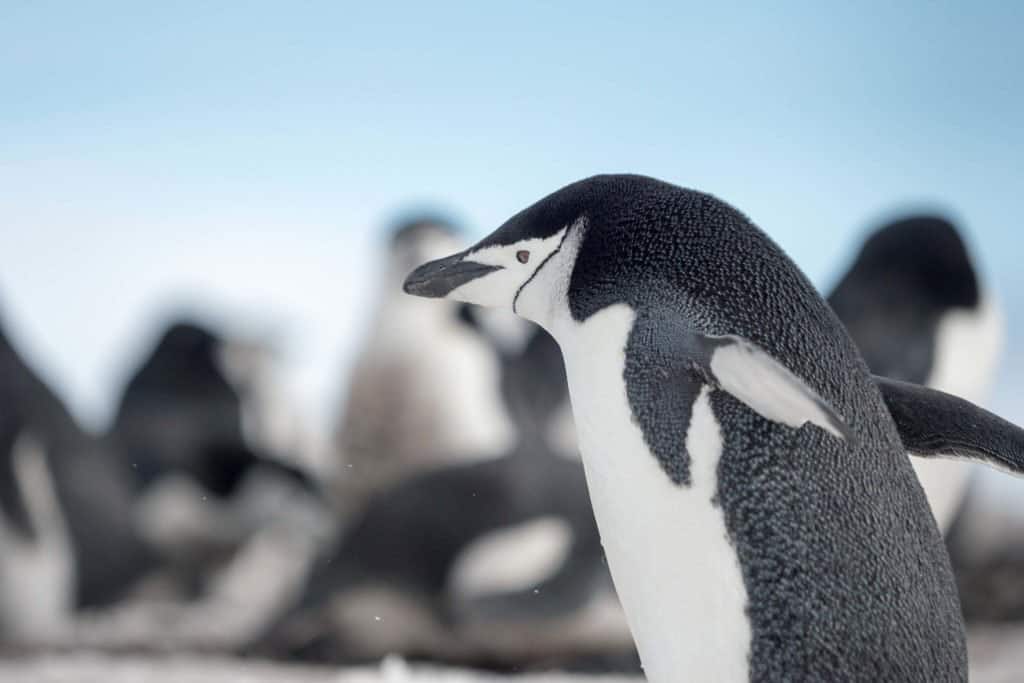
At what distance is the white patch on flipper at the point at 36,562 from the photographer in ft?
9.61

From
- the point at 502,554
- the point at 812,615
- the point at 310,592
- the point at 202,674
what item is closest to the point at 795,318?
the point at 812,615

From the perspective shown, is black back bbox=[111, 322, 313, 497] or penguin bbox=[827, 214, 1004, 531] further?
black back bbox=[111, 322, 313, 497]

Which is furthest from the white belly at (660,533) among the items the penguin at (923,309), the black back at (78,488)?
the black back at (78,488)

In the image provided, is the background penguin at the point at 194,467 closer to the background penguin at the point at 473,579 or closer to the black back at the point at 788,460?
the background penguin at the point at 473,579

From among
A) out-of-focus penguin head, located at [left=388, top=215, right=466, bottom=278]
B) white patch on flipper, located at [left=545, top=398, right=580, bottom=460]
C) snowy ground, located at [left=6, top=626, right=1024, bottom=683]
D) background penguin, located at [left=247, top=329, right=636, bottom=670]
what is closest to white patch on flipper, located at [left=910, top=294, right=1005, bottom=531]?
snowy ground, located at [left=6, top=626, right=1024, bottom=683]

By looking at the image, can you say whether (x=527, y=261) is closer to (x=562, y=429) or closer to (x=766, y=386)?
(x=766, y=386)

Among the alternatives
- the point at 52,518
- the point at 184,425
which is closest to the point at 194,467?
the point at 184,425

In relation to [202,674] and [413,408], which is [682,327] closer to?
[202,674]

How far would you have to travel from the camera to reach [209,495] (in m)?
3.70

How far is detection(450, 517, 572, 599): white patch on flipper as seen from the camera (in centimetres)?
249

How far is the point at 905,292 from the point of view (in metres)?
2.46

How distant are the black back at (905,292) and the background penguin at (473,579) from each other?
2.09ft

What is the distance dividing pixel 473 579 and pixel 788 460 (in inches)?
68.3

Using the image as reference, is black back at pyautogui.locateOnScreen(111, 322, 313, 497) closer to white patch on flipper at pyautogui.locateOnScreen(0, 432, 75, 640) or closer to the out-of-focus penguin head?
white patch on flipper at pyautogui.locateOnScreen(0, 432, 75, 640)
